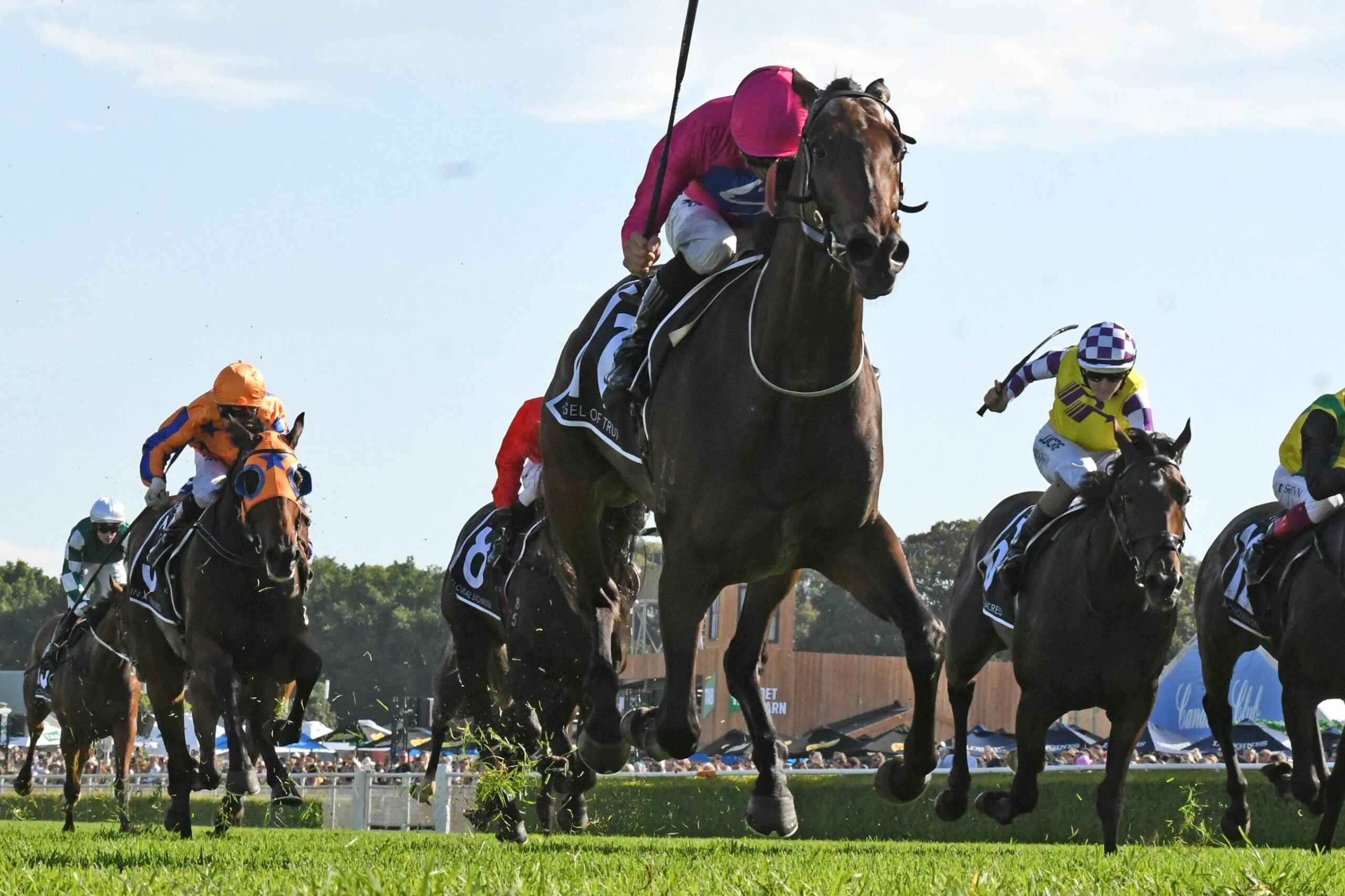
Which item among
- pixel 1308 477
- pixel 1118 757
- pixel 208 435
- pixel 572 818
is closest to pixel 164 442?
pixel 208 435

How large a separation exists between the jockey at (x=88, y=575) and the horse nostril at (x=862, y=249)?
36.2 ft

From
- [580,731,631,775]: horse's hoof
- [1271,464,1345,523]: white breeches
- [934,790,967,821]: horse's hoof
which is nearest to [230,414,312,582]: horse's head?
[580,731,631,775]: horse's hoof

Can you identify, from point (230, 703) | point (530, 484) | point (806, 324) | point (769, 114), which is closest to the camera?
point (806, 324)

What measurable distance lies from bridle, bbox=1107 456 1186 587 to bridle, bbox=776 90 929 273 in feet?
12.7

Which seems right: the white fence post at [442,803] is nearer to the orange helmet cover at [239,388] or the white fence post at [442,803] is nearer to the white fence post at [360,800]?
the white fence post at [360,800]

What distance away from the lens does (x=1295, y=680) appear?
9.95 meters

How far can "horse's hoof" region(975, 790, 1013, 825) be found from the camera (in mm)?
9102

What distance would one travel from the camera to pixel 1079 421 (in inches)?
416

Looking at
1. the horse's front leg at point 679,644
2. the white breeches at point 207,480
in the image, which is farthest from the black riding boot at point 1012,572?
the white breeches at point 207,480

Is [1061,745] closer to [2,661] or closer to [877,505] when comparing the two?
[877,505]

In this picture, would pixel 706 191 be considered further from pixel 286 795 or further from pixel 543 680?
pixel 286 795

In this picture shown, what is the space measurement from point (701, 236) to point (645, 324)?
0.40m

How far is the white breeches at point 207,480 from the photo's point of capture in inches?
440

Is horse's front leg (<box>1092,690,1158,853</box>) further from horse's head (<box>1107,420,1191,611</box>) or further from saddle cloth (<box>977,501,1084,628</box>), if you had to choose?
saddle cloth (<box>977,501,1084,628</box>)
